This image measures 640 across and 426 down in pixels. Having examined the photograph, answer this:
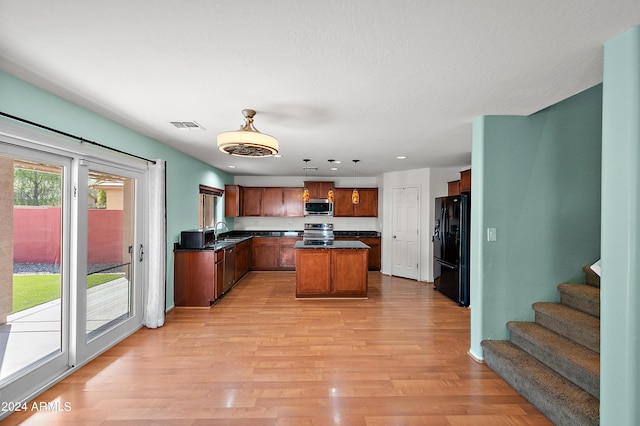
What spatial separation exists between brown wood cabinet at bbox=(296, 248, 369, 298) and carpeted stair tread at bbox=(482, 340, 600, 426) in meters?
2.26

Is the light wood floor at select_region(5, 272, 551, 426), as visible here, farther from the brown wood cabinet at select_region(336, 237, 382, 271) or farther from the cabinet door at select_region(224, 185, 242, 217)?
the cabinet door at select_region(224, 185, 242, 217)

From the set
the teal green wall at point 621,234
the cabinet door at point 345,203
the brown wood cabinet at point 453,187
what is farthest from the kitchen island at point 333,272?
the teal green wall at point 621,234

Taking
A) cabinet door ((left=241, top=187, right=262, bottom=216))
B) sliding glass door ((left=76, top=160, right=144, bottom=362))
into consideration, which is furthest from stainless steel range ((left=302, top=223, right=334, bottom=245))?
sliding glass door ((left=76, top=160, right=144, bottom=362))

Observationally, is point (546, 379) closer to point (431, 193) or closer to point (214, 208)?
point (431, 193)

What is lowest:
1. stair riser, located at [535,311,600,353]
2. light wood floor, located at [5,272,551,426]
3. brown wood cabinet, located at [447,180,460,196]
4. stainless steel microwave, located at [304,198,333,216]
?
light wood floor, located at [5,272,551,426]

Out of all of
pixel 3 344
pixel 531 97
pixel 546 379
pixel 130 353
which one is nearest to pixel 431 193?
pixel 531 97

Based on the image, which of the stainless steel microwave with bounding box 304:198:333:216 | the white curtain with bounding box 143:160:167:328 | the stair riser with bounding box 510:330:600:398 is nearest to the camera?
the stair riser with bounding box 510:330:600:398

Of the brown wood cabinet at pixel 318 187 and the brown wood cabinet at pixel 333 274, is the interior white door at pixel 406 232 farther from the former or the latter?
the brown wood cabinet at pixel 333 274

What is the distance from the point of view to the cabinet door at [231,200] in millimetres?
6785

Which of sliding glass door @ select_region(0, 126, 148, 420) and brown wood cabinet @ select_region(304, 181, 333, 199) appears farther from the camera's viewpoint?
brown wood cabinet @ select_region(304, 181, 333, 199)

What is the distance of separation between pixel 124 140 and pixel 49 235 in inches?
51.1

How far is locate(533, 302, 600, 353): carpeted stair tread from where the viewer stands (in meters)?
2.17

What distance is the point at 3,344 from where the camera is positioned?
210cm

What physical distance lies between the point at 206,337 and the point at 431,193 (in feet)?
16.2
